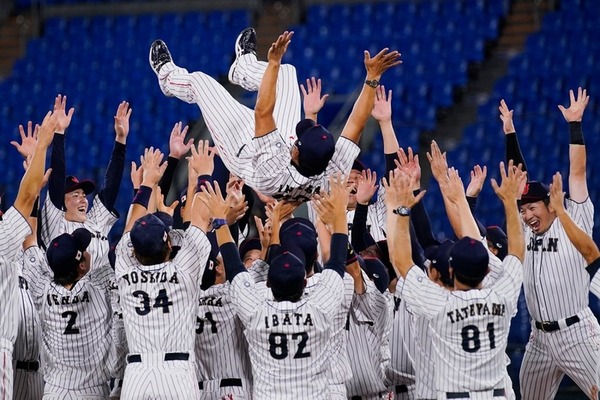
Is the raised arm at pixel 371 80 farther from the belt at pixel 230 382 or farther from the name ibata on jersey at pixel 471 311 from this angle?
the belt at pixel 230 382

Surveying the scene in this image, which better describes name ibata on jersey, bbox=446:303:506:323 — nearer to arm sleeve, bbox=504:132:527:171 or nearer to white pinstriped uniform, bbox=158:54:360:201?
white pinstriped uniform, bbox=158:54:360:201

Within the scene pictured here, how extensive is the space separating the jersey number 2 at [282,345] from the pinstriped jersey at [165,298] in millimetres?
689

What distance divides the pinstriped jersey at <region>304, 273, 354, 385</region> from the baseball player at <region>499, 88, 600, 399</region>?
1759 mm

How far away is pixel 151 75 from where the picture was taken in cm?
2056

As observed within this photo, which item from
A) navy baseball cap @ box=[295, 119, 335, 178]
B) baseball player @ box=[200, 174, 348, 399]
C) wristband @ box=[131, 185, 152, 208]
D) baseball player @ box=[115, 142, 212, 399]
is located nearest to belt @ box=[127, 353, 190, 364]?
baseball player @ box=[115, 142, 212, 399]

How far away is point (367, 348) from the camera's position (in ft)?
27.5

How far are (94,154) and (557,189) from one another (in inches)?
460

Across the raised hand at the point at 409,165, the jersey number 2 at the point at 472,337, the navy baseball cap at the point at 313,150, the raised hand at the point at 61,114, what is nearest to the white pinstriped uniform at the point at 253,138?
the navy baseball cap at the point at 313,150

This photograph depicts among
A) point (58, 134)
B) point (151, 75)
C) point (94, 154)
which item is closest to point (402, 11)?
point (151, 75)

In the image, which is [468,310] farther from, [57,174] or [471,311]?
[57,174]

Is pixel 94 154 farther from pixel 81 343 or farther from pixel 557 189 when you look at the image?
pixel 557 189

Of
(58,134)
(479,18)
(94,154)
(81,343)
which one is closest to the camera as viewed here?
(81,343)

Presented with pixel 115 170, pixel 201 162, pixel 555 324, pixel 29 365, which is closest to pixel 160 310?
pixel 201 162

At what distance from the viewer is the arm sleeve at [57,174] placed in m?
8.90
